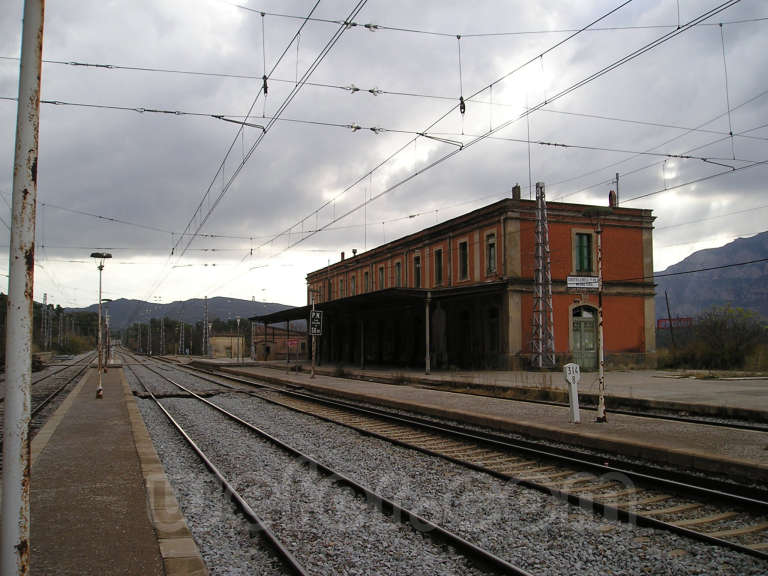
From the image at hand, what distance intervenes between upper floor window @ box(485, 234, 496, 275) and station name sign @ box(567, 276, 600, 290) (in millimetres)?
20300

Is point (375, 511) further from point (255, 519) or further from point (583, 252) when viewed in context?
point (583, 252)

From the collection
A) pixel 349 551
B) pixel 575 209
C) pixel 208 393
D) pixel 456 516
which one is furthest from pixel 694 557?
pixel 575 209

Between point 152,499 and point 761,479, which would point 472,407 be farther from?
point 152,499

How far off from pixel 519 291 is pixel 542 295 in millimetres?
1964

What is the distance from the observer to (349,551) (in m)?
5.21

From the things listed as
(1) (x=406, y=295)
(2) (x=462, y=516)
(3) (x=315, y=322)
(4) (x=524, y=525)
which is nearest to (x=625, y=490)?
(4) (x=524, y=525)

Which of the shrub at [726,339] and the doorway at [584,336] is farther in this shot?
the doorway at [584,336]

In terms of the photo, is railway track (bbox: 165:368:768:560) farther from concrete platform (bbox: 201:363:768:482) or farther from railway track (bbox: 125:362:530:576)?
railway track (bbox: 125:362:530:576)

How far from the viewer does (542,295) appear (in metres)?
29.3

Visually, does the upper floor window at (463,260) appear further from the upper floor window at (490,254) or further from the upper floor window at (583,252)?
the upper floor window at (583,252)

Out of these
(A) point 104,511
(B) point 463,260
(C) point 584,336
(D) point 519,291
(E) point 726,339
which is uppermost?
(B) point 463,260

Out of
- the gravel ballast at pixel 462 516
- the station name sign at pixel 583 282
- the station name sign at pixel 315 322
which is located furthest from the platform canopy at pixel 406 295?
the gravel ballast at pixel 462 516

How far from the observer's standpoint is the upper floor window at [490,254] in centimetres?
3244

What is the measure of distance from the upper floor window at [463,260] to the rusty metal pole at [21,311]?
105 feet
